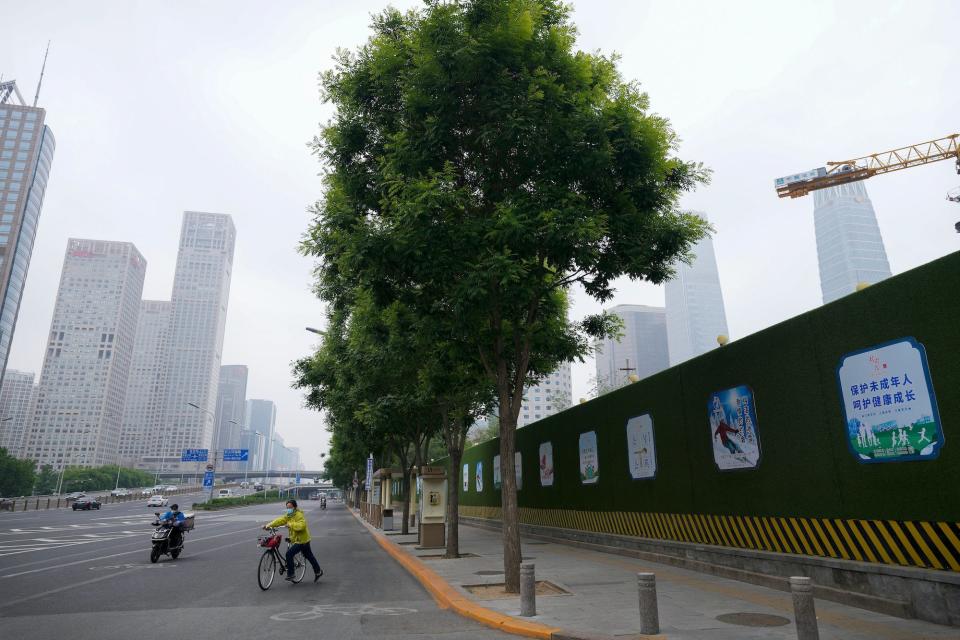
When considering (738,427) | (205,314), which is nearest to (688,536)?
(738,427)

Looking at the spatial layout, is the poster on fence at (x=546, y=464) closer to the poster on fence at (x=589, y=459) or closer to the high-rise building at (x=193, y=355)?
the poster on fence at (x=589, y=459)

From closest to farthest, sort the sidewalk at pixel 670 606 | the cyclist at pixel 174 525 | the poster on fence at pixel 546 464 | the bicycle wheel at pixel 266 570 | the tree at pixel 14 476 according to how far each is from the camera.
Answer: the sidewalk at pixel 670 606 < the bicycle wheel at pixel 266 570 < the cyclist at pixel 174 525 < the poster on fence at pixel 546 464 < the tree at pixel 14 476

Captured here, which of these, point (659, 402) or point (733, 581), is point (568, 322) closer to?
point (659, 402)

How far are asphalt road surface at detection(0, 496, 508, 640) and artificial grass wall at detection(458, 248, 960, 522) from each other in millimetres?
6119

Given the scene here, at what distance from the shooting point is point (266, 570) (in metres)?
11.6

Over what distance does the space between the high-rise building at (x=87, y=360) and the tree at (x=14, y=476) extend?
206 feet

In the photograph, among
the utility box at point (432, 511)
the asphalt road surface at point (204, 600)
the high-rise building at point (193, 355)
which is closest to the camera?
the asphalt road surface at point (204, 600)

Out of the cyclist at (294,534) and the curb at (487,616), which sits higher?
the cyclist at (294,534)

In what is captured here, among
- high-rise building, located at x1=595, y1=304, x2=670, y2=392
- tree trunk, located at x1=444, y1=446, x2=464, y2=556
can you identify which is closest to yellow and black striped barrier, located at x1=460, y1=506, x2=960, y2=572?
tree trunk, located at x1=444, y1=446, x2=464, y2=556

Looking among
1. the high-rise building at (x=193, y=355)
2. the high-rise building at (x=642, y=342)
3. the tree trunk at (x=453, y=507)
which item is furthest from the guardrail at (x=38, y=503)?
the high-rise building at (x=642, y=342)

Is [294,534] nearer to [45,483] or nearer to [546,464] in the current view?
[546,464]

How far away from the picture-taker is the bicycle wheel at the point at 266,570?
446 inches

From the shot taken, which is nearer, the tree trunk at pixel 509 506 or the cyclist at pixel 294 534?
the tree trunk at pixel 509 506

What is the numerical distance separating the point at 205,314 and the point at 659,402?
19204 centimetres
